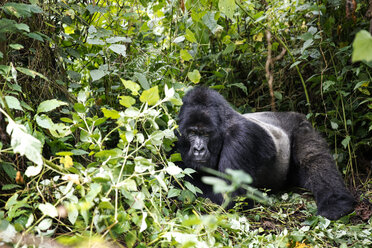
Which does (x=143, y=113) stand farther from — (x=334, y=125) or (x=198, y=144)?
(x=334, y=125)

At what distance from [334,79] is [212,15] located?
4.66 feet

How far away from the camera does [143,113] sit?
2.24 meters

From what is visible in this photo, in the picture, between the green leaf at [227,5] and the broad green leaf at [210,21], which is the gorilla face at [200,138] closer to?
the broad green leaf at [210,21]

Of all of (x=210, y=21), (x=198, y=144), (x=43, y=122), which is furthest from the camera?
(x=210, y=21)

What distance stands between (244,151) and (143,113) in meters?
1.46

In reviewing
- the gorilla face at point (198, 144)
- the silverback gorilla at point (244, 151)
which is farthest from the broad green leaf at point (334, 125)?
the gorilla face at point (198, 144)

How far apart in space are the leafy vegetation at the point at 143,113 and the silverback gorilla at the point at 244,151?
0.14 m

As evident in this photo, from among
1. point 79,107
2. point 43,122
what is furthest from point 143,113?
point 43,122

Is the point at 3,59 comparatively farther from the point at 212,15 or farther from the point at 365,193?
the point at 365,193

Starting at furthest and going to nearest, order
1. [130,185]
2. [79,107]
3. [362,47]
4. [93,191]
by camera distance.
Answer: [79,107]
[130,185]
[93,191]
[362,47]

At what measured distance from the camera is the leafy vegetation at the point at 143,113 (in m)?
1.95

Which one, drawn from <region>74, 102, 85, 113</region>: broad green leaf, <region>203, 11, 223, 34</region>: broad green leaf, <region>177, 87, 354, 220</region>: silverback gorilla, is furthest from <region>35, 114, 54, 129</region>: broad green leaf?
<region>203, 11, 223, 34</region>: broad green leaf

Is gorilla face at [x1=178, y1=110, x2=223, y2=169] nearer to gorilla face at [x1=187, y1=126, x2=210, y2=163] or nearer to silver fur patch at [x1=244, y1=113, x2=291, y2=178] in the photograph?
gorilla face at [x1=187, y1=126, x2=210, y2=163]

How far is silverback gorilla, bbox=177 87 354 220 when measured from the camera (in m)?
3.44
